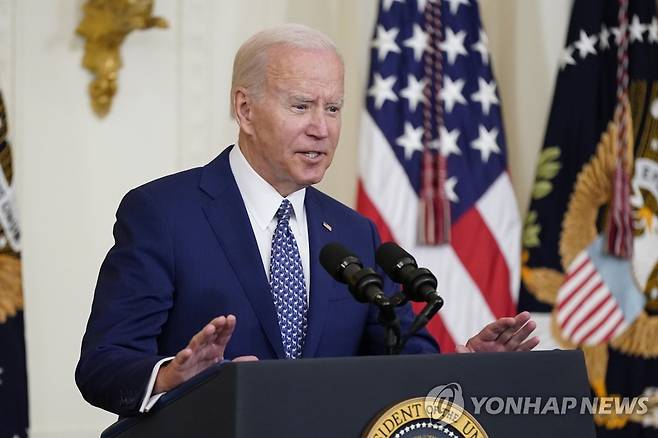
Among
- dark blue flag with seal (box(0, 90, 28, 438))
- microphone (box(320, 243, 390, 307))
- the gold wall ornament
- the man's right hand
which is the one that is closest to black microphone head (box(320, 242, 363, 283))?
microphone (box(320, 243, 390, 307))

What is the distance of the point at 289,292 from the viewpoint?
117 inches

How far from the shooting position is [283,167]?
10.1ft

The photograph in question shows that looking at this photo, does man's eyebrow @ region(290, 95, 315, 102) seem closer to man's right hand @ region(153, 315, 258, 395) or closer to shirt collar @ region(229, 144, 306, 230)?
shirt collar @ region(229, 144, 306, 230)

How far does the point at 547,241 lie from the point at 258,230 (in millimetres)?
2845

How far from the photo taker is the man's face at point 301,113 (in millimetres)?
3027

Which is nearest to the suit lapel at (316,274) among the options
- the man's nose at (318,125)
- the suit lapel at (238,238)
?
the suit lapel at (238,238)

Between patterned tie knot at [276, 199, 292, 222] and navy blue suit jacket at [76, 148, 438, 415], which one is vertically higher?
patterned tie knot at [276, 199, 292, 222]

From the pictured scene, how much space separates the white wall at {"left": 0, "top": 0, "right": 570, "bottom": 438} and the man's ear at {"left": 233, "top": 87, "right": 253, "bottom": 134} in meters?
2.04

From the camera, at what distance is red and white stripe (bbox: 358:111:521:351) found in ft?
17.8

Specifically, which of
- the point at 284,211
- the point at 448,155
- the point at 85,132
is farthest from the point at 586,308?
the point at 284,211

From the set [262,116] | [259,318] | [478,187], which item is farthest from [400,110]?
[259,318]

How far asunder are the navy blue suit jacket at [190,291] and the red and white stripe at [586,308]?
2.59 metres

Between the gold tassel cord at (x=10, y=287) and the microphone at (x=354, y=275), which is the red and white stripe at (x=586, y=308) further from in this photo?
the microphone at (x=354, y=275)

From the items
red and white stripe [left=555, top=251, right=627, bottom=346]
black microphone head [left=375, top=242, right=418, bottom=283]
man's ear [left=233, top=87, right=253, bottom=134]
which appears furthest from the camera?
red and white stripe [left=555, top=251, right=627, bottom=346]
